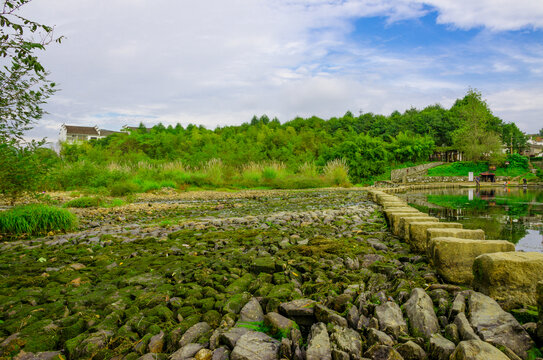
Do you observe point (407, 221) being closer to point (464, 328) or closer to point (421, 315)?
point (421, 315)

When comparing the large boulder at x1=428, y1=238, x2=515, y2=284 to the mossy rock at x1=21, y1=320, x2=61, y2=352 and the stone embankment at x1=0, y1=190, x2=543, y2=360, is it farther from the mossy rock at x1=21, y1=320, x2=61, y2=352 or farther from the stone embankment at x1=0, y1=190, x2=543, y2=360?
the mossy rock at x1=21, y1=320, x2=61, y2=352

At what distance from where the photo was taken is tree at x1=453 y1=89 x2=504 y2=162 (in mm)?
28089

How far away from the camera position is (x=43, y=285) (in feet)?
7.28

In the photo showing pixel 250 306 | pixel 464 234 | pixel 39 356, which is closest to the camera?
pixel 39 356

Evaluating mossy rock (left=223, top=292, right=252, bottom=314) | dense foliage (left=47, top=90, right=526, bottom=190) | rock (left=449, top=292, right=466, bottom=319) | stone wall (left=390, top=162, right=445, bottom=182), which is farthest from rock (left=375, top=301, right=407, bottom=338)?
stone wall (left=390, top=162, right=445, bottom=182)

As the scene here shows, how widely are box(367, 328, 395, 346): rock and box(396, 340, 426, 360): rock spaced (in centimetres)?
6

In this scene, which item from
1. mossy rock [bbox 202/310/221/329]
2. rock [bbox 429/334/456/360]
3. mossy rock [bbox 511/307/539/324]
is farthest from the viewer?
mossy rock [bbox 202/310/221/329]

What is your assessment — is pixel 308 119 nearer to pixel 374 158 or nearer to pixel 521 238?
pixel 374 158

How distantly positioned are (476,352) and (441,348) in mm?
148

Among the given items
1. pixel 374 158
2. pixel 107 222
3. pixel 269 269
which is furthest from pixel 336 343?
pixel 374 158

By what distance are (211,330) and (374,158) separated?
22.2m

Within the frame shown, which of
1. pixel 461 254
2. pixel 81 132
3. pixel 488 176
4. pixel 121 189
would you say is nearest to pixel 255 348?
pixel 461 254

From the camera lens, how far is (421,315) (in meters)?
1.47

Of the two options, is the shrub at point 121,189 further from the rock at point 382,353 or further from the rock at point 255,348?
the rock at point 382,353
